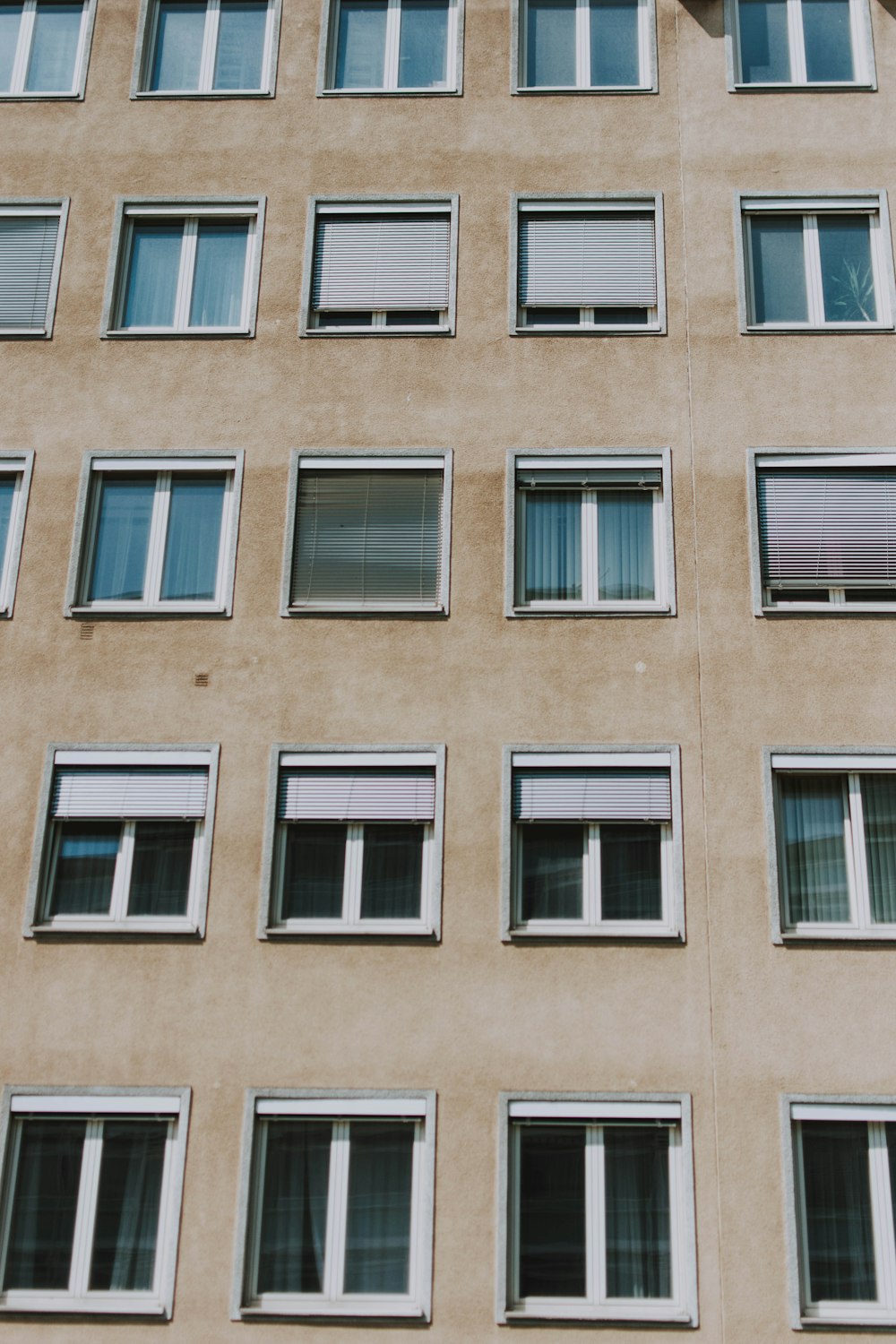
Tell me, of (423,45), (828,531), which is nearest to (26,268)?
(423,45)

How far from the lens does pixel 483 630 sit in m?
12.4

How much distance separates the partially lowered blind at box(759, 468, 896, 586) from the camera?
12.6m

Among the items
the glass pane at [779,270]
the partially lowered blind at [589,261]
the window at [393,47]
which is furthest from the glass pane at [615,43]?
the glass pane at [779,270]

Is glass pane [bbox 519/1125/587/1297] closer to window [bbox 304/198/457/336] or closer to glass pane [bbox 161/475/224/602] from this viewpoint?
glass pane [bbox 161/475/224/602]

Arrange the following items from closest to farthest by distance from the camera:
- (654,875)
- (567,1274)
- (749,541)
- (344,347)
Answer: (567,1274), (654,875), (749,541), (344,347)

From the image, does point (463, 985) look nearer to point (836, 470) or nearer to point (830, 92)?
point (836, 470)

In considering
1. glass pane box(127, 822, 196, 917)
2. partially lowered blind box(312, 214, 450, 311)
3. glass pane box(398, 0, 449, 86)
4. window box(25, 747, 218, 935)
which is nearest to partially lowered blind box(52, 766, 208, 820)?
window box(25, 747, 218, 935)

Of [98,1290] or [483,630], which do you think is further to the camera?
[483,630]

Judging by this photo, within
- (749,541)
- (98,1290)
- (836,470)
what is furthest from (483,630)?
(98,1290)

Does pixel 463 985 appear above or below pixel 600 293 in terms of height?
below

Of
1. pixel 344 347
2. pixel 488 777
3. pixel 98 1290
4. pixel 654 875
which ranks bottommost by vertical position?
pixel 98 1290

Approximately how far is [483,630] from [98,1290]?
21.3 ft

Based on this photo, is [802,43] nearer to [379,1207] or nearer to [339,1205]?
[379,1207]

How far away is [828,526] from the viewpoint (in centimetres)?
1269
